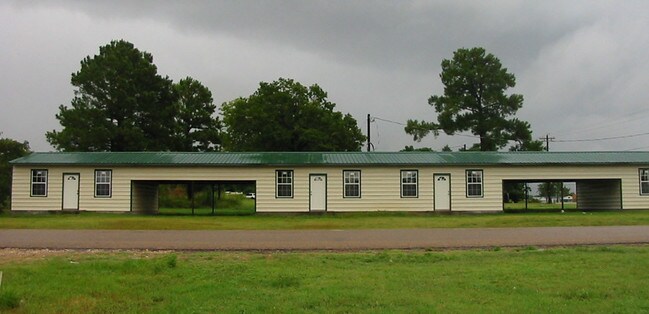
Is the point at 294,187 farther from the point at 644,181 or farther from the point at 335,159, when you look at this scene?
the point at 644,181

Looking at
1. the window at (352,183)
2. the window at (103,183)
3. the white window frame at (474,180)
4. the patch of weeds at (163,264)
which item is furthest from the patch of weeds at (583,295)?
the window at (103,183)

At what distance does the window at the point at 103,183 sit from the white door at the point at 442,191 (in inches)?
714

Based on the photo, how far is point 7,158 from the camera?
3678 centimetres

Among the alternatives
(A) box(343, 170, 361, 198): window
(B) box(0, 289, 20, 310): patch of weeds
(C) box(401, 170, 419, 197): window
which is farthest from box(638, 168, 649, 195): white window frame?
(B) box(0, 289, 20, 310): patch of weeds

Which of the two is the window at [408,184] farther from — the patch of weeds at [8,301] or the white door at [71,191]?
the patch of weeds at [8,301]

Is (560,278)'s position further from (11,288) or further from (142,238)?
(142,238)

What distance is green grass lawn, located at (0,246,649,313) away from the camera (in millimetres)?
7758

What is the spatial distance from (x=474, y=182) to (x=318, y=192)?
8773 millimetres

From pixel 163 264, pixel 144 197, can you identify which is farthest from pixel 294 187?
pixel 163 264

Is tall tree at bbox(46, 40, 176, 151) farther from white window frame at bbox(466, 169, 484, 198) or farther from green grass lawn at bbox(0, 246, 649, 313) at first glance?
green grass lawn at bbox(0, 246, 649, 313)

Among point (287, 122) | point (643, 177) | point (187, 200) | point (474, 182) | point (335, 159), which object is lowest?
point (187, 200)

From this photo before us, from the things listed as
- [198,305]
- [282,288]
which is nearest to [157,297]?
[198,305]

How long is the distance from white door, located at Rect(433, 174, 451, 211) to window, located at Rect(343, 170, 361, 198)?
428cm

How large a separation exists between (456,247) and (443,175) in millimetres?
19984
